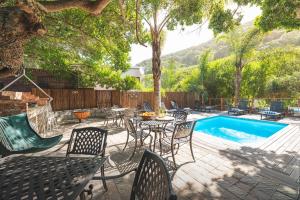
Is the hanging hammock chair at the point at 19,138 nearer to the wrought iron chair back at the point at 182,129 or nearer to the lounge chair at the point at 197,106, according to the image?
the wrought iron chair back at the point at 182,129

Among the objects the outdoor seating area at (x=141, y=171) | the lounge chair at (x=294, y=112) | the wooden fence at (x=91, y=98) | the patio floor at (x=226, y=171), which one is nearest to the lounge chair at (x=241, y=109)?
the lounge chair at (x=294, y=112)

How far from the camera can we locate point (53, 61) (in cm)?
700

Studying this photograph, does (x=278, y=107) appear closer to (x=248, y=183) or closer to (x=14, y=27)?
(x=248, y=183)

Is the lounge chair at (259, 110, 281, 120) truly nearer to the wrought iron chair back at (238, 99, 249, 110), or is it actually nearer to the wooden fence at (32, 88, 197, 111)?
the wrought iron chair back at (238, 99, 249, 110)

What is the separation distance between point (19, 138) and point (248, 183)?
157 inches

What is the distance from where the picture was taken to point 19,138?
2.98 m

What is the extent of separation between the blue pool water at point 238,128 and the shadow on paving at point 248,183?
11.2ft

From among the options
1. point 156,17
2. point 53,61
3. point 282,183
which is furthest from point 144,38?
point 282,183

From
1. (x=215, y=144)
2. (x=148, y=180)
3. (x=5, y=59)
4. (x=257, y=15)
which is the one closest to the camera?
(x=148, y=180)

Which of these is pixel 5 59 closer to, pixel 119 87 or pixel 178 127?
pixel 178 127

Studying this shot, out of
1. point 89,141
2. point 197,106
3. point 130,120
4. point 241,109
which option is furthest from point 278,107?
point 89,141

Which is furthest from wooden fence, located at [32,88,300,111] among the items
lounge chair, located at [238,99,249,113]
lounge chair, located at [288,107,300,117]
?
lounge chair, located at [238,99,249,113]

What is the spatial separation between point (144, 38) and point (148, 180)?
6.19 metres

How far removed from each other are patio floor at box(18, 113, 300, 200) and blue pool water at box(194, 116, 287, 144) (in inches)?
101
